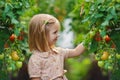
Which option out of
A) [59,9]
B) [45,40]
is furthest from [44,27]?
[59,9]

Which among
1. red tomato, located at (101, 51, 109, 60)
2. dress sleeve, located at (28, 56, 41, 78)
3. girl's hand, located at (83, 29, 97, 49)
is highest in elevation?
girl's hand, located at (83, 29, 97, 49)

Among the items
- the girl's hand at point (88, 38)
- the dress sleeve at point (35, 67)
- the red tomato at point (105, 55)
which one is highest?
the girl's hand at point (88, 38)

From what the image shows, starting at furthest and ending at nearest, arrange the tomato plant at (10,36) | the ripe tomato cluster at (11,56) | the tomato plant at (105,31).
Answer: the ripe tomato cluster at (11,56) → the tomato plant at (10,36) → the tomato plant at (105,31)

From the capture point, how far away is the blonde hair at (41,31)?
4.71 meters

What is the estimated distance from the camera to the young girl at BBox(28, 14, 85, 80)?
15.4 feet

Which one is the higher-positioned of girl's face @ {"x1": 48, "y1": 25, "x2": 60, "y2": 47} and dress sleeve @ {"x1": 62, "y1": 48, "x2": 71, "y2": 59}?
girl's face @ {"x1": 48, "y1": 25, "x2": 60, "y2": 47}

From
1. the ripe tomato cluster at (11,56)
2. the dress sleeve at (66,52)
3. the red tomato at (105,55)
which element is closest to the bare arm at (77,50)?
the dress sleeve at (66,52)

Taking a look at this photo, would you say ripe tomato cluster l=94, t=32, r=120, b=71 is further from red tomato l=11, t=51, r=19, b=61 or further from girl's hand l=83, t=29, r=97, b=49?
red tomato l=11, t=51, r=19, b=61

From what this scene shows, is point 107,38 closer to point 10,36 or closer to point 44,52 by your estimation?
point 44,52

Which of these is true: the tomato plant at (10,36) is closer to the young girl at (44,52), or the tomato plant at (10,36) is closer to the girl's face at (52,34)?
the young girl at (44,52)

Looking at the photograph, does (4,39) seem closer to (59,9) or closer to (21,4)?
(21,4)

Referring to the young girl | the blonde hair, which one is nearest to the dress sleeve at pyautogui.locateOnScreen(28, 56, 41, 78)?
the young girl

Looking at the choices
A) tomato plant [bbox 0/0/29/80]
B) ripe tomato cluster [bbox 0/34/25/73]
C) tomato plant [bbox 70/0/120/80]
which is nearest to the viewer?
tomato plant [bbox 70/0/120/80]

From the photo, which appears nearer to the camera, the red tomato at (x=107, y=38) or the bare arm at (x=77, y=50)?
the red tomato at (x=107, y=38)
